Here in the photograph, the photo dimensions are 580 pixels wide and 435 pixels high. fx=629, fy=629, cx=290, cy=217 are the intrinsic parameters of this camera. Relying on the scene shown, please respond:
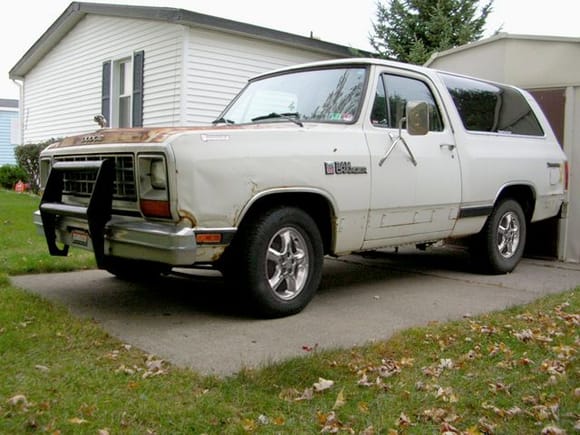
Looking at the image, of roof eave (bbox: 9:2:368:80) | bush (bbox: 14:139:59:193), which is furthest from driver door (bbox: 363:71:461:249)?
bush (bbox: 14:139:59:193)

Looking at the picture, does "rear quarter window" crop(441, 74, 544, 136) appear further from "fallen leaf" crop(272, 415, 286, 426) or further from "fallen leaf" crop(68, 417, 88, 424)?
"fallen leaf" crop(68, 417, 88, 424)

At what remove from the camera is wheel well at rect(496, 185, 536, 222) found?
6.99 meters

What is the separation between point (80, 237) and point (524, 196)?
5.00 meters

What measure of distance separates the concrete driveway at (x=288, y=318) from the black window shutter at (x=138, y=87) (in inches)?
279

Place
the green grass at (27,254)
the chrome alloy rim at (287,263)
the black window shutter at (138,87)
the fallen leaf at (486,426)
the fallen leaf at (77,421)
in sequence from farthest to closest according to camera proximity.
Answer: the black window shutter at (138,87), the green grass at (27,254), the chrome alloy rim at (287,263), the fallen leaf at (486,426), the fallen leaf at (77,421)

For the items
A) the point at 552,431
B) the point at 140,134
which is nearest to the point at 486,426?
the point at 552,431

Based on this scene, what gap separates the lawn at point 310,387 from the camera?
2.90 meters

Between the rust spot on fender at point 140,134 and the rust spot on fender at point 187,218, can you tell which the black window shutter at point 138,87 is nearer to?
the rust spot on fender at point 140,134

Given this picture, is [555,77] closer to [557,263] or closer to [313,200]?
[557,263]

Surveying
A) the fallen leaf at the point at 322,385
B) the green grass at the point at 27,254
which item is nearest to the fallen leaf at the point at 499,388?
the fallen leaf at the point at 322,385

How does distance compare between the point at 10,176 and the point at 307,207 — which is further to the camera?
the point at 10,176

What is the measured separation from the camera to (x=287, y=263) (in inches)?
187

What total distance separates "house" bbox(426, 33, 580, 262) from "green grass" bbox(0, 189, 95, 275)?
5.65 m

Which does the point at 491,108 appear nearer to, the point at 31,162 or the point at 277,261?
the point at 277,261
